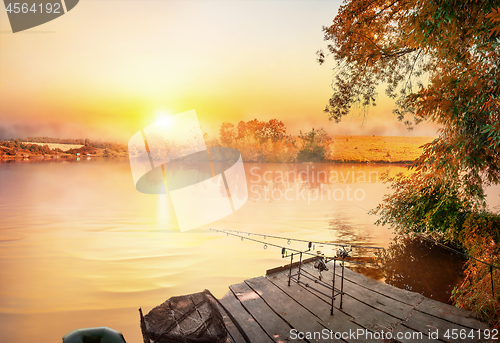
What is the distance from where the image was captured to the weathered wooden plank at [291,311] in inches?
134

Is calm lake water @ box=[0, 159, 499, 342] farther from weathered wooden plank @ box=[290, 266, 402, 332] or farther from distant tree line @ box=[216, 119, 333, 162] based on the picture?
distant tree line @ box=[216, 119, 333, 162]

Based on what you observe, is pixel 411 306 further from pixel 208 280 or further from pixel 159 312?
pixel 208 280

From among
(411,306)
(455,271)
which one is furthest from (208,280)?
(455,271)

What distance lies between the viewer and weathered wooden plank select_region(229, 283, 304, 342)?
3403 mm

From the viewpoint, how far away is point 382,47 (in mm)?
8062

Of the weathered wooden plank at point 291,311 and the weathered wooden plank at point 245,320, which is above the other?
the weathered wooden plank at point 245,320

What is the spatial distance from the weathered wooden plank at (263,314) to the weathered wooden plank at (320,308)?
55cm

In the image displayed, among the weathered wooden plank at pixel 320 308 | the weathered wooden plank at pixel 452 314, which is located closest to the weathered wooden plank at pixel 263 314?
the weathered wooden plank at pixel 320 308

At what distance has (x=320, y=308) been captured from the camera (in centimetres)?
402

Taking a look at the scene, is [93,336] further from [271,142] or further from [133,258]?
[271,142]

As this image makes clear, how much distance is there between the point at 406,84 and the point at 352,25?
2.82 metres

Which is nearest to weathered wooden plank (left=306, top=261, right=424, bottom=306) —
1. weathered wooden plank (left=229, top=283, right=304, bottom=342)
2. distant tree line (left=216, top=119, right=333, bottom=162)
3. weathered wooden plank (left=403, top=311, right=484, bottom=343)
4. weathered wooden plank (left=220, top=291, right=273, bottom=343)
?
weathered wooden plank (left=403, top=311, right=484, bottom=343)

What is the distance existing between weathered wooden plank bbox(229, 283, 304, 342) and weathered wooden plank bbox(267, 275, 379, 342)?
548 mm

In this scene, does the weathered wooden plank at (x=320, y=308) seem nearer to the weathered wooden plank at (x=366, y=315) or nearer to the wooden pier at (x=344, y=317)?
the wooden pier at (x=344, y=317)
